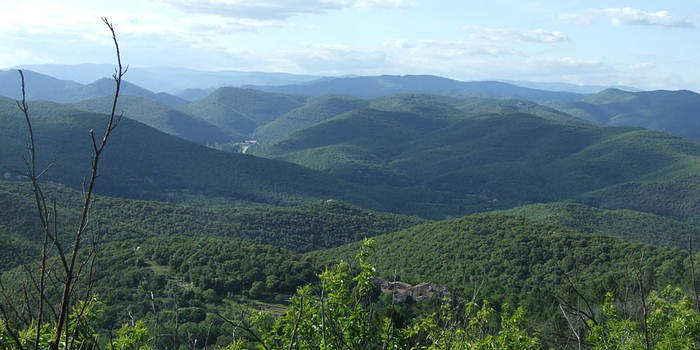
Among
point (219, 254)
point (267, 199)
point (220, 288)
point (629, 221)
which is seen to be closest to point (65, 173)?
point (267, 199)

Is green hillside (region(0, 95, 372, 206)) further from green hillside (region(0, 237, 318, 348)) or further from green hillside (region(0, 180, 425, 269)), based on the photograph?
green hillside (region(0, 237, 318, 348))

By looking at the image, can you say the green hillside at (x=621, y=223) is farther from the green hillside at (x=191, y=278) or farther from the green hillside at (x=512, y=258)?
the green hillside at (x=191, y=278)

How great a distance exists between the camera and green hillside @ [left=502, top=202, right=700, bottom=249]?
78688 mm

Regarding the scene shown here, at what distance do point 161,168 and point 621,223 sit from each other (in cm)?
9205

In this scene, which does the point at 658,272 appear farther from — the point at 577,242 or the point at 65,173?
the point at 65,173

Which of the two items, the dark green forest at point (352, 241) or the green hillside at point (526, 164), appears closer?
the dark green forest at point (352, 241)

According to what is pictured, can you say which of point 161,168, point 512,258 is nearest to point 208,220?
point 512,258

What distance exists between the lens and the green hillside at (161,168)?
97.3 m

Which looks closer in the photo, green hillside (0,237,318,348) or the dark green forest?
the dark green forest

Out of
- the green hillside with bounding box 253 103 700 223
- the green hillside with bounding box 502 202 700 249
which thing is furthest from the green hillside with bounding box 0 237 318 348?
the green hillside with bounding box 253 103 700 223

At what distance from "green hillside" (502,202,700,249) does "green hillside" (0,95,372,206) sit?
2020 inches

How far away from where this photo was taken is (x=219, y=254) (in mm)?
38375

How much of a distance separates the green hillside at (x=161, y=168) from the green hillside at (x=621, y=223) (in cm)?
5130

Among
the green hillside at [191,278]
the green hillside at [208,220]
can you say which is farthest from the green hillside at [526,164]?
the green hillside at [191,278]
